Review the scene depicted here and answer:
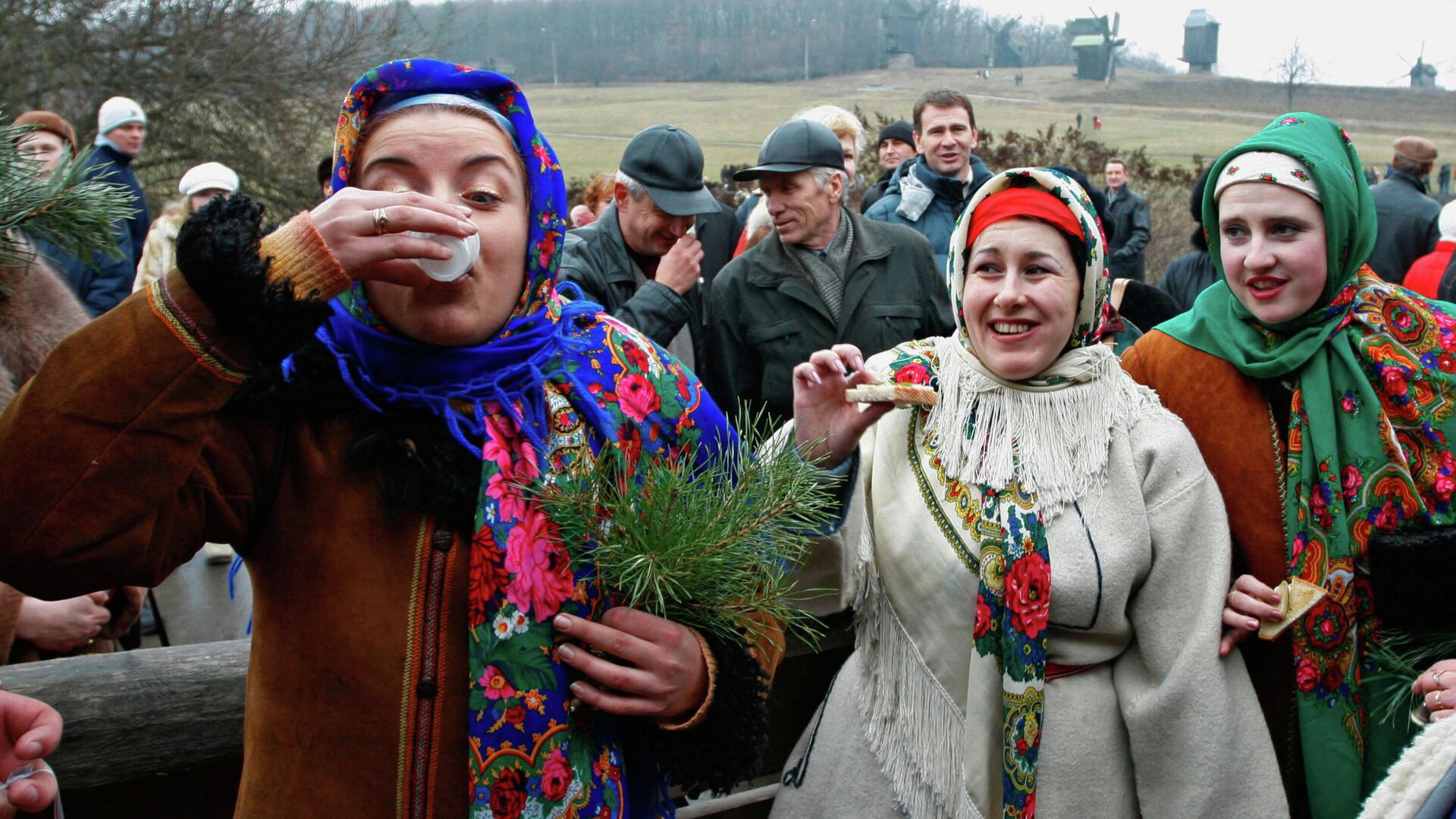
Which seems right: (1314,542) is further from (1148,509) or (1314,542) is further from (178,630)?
(178,630)

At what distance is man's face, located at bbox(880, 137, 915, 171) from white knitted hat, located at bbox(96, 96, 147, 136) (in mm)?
4262

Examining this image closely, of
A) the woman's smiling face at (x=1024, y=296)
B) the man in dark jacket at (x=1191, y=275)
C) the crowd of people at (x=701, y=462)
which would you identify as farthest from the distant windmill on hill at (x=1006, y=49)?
the woman's smiling face at (x=1024, y=296)

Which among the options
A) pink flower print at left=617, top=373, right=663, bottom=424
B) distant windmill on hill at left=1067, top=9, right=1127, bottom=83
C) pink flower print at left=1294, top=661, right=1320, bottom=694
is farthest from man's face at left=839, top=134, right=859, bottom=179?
distant windmill on hill at left=1067, top=9, right=1127, bottom=83

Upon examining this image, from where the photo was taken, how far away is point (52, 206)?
4.95ft

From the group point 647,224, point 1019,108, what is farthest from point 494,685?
point 1019,108

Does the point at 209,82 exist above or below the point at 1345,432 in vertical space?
above

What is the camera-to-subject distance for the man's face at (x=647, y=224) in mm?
3873

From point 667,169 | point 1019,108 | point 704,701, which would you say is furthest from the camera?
point 1019,108

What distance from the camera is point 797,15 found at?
63625 mm

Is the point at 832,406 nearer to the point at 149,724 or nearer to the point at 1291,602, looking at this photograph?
the point at 1291,602

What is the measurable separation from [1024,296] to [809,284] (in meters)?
1.77

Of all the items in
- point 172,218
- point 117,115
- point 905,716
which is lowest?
point 905,716

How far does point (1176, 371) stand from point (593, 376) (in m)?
1.52

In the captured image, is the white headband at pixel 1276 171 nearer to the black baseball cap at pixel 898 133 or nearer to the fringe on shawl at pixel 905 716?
the fringe on shawl at pixel 905 716
